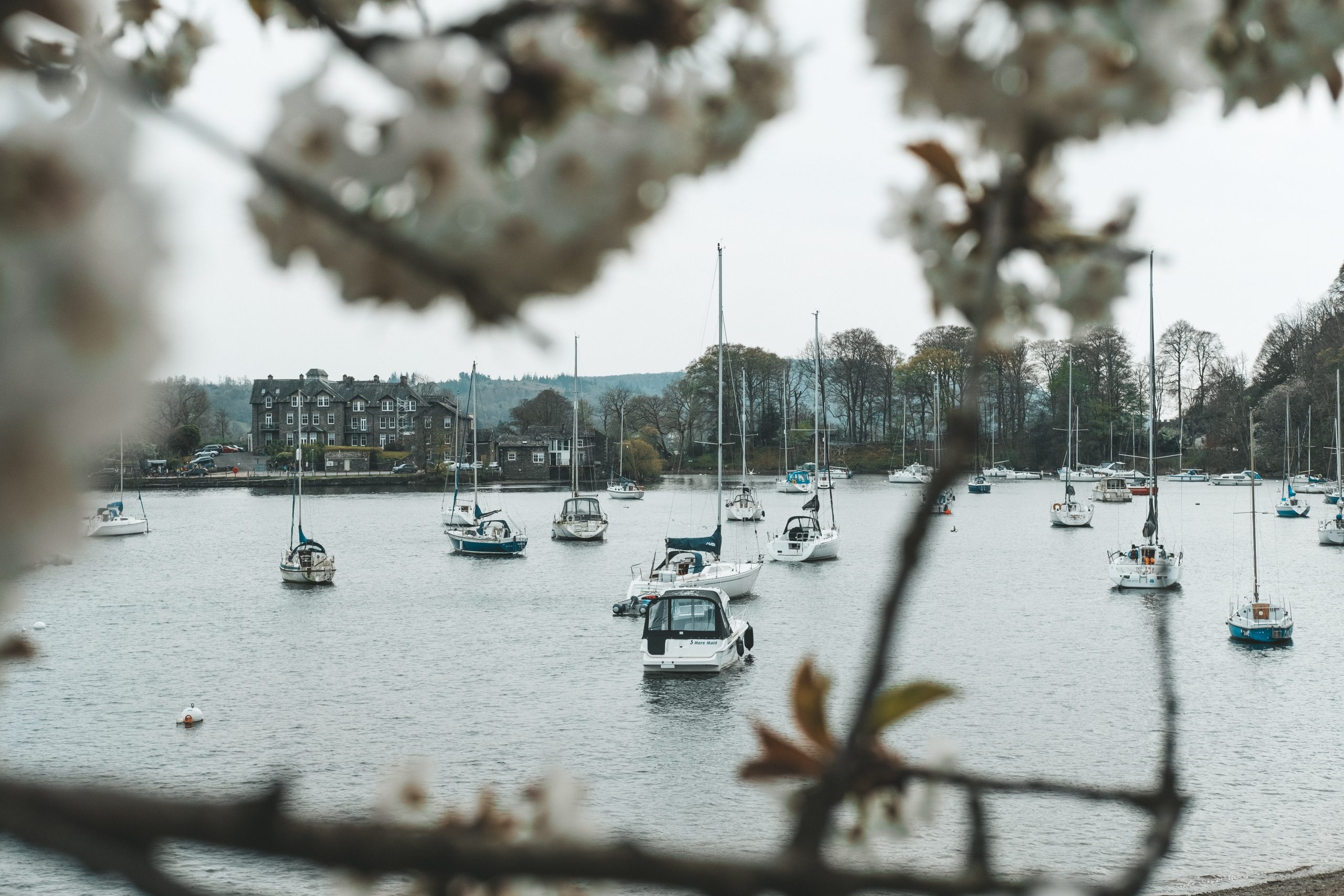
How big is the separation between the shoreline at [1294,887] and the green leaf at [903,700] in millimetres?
14209

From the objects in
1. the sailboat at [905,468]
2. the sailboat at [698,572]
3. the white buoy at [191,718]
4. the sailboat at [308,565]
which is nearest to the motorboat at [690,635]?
the sailboat at [698,572]

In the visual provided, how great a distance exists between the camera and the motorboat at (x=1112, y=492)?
249ft

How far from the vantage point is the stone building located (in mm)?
100250

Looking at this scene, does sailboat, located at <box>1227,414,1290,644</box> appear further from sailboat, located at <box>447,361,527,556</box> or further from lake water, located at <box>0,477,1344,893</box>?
sailboat, located at <box>447,361,527,556</box>

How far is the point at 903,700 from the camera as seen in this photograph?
83cm

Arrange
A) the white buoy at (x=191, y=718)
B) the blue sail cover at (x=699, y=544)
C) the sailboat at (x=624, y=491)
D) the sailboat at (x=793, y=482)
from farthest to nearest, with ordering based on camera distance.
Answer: the sailboat at (x=624, y=491) < the sailboat at (x=793, y=482) < the blue sail cover at (x=699, y=544) < the white buoy at (x=191, y=718)

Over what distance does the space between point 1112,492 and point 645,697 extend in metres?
64.0

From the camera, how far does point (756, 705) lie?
20.2m

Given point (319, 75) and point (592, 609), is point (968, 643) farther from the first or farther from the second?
point (319, 75)

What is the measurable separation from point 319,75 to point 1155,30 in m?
0.58

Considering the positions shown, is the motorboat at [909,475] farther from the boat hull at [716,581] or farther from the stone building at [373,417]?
the boat hull at [716,581]

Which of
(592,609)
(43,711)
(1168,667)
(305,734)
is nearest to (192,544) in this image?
(592,609)

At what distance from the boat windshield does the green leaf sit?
73.4 ft

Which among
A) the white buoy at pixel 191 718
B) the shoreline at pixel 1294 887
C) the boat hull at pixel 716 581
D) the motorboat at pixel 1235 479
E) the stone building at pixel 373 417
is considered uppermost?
the stone building at pixel 373 417
